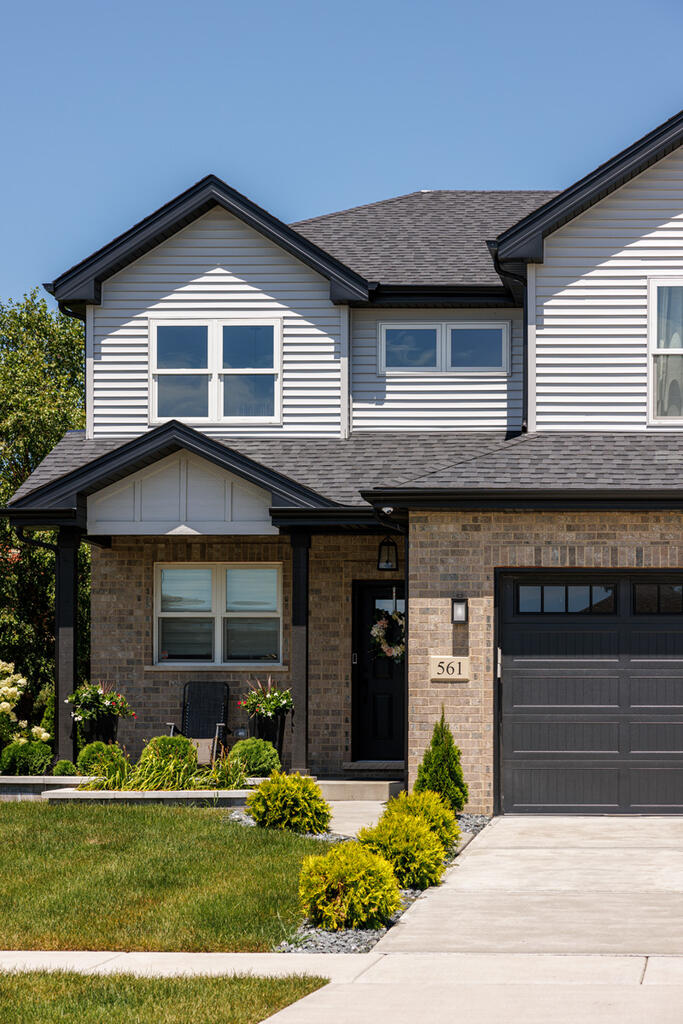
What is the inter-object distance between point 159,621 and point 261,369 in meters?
3.64

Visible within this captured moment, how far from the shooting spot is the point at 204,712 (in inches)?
669

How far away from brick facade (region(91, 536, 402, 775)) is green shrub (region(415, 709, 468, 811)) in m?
3.75

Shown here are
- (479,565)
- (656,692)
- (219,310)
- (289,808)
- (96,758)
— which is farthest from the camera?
(219,310)

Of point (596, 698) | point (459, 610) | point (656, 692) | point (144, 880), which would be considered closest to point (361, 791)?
point (459, 610)

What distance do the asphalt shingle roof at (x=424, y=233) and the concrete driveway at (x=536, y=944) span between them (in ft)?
27.7

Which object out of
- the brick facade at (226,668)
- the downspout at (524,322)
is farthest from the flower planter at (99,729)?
the downspout at (524,322)

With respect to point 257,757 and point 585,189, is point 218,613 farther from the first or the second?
point 585,189

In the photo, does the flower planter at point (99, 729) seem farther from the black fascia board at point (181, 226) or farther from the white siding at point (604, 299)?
the white siding at point (604, 299)

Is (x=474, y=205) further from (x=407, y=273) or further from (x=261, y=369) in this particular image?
(x=261, y=369)

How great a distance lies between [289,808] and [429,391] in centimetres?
715

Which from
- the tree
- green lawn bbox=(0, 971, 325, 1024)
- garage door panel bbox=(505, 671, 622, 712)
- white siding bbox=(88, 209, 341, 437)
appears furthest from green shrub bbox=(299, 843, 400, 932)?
the tree

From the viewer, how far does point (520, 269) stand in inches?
630

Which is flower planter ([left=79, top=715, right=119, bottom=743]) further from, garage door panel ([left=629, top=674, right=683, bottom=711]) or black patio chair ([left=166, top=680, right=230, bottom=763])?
garage door panel ([left=629, top=674, right=683, bottom=711])

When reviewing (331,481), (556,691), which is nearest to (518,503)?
(556,691)
